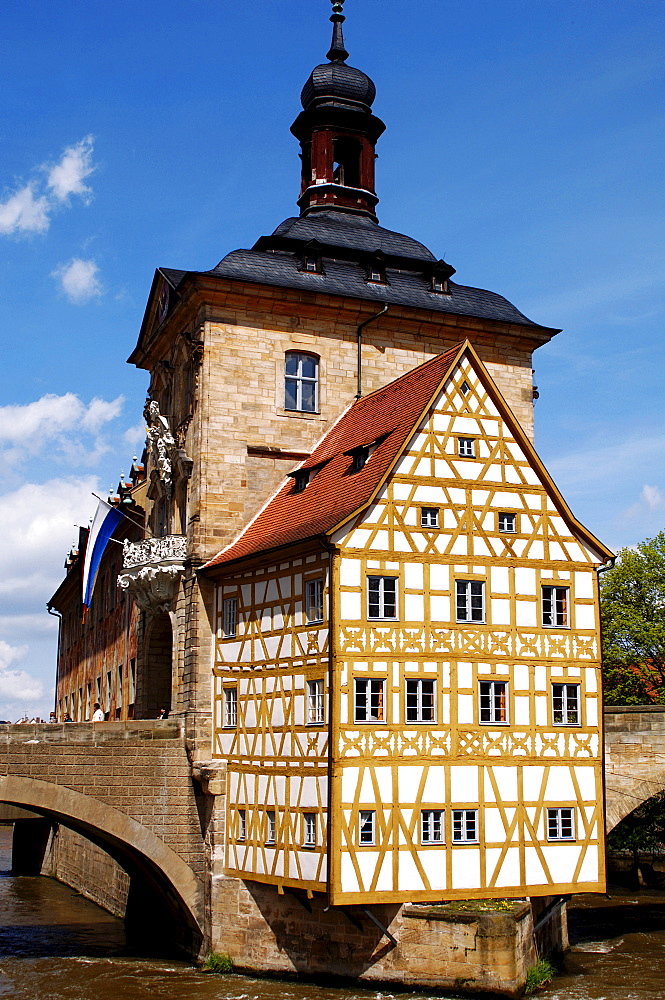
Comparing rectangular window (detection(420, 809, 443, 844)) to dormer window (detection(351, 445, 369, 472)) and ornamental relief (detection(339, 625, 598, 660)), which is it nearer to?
ornamental relief (detection(339, 625, 598, 660))

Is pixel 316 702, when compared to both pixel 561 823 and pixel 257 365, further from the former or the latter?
pixel 257 365

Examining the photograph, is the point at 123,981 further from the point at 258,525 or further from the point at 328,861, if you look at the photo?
the point at 258,525

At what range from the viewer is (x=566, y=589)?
84.1 ft

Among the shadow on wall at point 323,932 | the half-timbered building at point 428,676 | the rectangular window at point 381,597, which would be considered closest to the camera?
the half-timbered building at point 428,676

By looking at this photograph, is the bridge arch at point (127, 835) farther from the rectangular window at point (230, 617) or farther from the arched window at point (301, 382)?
the arched window at point (301, 382)

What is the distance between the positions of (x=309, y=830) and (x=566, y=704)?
5.70 metres

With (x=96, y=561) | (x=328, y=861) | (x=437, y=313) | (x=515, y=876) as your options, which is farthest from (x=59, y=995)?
(x=437, y=313)

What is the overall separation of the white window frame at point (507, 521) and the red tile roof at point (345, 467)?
2.59 metres

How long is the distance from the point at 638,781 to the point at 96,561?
570 inches

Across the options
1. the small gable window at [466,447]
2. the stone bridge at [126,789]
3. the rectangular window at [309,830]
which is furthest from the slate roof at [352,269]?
the rectangular window at [309,830]

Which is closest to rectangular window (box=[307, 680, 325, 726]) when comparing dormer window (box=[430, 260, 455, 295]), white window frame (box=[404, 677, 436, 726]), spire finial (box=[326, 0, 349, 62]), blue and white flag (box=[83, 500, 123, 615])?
white window frame (box=[404, 677, 436, 726])

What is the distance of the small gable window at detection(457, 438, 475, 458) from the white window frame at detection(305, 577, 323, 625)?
386cm

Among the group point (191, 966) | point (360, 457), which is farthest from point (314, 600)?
point (191, 966)

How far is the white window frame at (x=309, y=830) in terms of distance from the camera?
23453 millimetres
